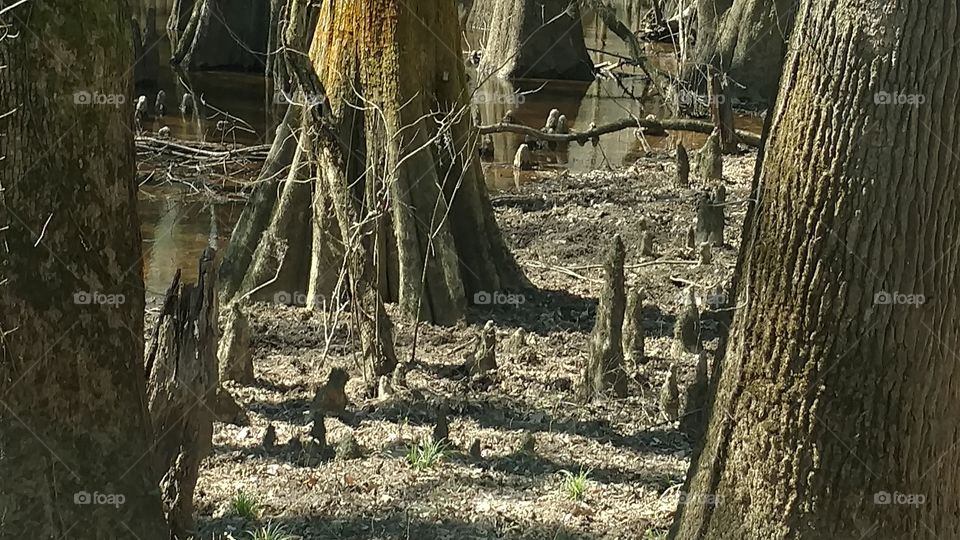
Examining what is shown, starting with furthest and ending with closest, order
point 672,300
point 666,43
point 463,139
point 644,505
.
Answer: point 666,43, point 672,300, point 463,139, point 644,505

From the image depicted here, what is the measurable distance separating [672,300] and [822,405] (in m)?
4.62

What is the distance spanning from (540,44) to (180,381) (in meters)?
19.7

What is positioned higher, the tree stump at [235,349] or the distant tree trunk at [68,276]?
the distant tree trunk at [68,276]

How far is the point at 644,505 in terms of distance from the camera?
5.20 meters

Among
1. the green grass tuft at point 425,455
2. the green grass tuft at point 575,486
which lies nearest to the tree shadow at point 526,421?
the green grass tuft at point 425,455

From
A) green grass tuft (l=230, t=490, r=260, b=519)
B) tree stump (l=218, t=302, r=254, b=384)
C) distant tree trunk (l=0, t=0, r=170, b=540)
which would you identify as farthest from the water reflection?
distant tree trunk (l=0, t=0, r=170, b=540)

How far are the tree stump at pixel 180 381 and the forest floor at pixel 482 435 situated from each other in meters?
0.32

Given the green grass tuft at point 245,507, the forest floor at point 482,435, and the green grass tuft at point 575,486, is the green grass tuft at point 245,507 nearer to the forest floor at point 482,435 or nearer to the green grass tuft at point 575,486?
the forest floor at point 482,435

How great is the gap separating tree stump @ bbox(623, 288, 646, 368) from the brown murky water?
2.62 metres

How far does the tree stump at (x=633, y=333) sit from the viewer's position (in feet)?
22.9

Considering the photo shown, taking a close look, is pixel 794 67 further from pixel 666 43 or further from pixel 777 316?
pixel 666 43

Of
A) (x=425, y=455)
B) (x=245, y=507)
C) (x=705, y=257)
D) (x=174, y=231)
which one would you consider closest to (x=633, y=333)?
(x=425, y=455)

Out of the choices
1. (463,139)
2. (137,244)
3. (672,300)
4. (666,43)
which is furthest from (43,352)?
(666,43)

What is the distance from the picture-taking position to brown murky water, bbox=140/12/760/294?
1145 cm
